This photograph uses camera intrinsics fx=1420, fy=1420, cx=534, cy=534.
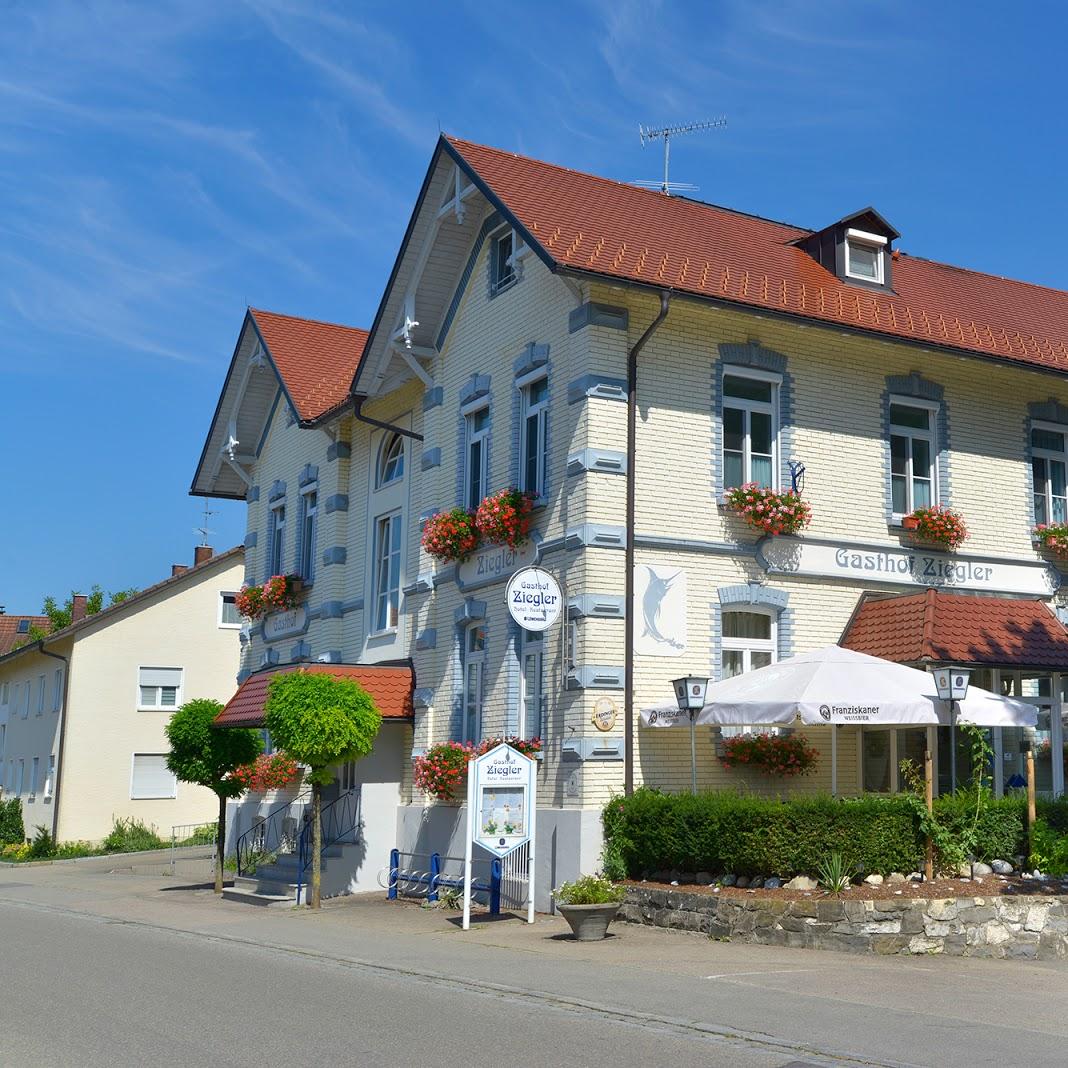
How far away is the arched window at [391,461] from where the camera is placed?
81.6 ft

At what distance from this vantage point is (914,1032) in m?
9.59

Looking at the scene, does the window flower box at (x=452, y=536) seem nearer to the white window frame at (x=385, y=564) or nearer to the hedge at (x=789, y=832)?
the white window frame at (x=385, y=564)

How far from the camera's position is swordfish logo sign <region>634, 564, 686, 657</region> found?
18.2m

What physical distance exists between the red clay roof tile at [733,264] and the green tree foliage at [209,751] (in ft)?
33.5

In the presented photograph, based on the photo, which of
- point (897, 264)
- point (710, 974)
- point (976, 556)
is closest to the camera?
point (710, 974)

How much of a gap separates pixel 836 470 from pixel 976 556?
262cm

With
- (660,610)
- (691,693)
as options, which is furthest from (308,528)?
(691,693)

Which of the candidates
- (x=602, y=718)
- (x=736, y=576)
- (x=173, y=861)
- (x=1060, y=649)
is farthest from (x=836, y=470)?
(x=173, y=861)

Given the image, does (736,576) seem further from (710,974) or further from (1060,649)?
(710,974)

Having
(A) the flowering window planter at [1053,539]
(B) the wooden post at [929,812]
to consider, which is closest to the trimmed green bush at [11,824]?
(A) the flowering window planter at [1053,539]

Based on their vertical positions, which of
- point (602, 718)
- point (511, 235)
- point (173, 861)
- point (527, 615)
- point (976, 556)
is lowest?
point (173, 861)

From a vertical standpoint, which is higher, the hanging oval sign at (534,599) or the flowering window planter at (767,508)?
the flowering window planter at (767,508)

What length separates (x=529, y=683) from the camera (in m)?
19.5

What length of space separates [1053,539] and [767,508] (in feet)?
16.9
